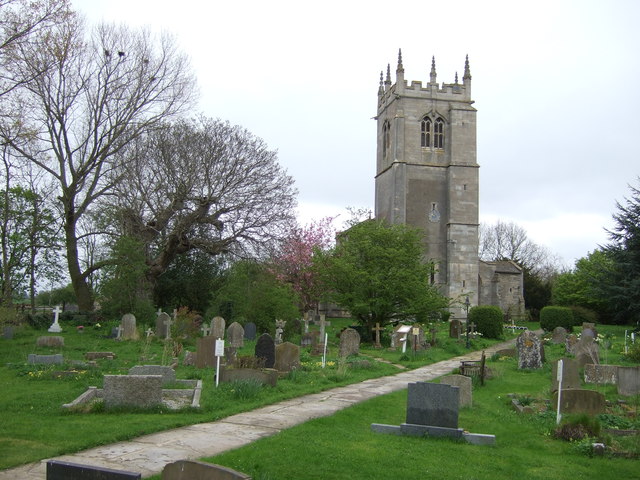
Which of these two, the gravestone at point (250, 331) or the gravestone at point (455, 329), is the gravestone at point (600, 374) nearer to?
the gravestone at point (250, 331)

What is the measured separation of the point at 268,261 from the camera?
31516 mm

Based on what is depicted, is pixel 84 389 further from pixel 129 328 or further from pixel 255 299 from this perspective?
pixel 255 299

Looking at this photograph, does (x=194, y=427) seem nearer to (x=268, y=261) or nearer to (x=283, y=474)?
(x=283, y=474)

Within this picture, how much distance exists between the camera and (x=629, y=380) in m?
12.8

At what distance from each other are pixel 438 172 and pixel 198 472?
4499 centimetres

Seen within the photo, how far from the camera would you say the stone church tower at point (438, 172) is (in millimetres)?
46188

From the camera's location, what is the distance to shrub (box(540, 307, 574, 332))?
33938 mm

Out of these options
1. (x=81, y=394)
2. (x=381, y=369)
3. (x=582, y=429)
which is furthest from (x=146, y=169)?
(x=582, y=429)

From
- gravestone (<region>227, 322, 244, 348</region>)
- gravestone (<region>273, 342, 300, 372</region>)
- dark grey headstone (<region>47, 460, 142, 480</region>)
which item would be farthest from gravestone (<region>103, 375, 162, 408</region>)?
gravestone (<region>227, 322, 244, 348</region>)

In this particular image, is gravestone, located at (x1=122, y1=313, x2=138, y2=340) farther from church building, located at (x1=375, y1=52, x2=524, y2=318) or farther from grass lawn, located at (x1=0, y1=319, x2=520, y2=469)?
church building, located at (x1=375, y1=52, x2=524, y2=318)

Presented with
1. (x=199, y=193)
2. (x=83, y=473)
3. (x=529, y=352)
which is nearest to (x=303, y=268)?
(x=199, y=193)

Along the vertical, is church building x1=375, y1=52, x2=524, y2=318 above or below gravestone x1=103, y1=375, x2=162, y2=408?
above

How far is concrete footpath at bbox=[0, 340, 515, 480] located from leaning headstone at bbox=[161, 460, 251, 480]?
203 centimetres

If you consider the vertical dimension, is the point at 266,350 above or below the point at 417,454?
above
